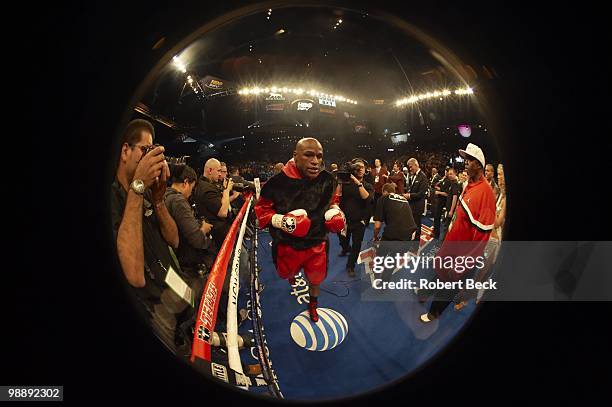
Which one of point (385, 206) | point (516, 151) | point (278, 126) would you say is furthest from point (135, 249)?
point (516, 151)

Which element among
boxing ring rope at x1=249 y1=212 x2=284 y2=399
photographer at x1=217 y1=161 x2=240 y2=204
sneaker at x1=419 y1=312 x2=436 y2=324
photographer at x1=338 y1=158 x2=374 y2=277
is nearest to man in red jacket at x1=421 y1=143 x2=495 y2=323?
sneaker at x1=419 y1=312 x2=436 y2=324

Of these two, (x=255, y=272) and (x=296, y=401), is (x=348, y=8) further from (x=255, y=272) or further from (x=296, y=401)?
(x=296, y=401)

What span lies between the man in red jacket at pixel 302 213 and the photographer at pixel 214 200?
0.27 feet

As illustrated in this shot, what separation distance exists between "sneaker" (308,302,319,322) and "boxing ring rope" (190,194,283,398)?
133mm

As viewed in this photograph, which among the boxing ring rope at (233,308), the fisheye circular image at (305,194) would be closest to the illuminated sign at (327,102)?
the fisheye circular image at (305,194)

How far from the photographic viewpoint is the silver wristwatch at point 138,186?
730 millimetres

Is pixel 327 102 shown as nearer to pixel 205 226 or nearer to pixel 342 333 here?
pixel 205 226

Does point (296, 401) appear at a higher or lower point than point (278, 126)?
lower

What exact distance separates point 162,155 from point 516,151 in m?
1.20

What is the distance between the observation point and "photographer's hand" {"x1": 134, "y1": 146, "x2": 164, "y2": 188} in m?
0.71

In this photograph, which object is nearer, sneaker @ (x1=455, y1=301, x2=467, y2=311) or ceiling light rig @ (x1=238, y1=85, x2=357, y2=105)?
ceiling light rig @ (x1=238, y1=85, x2=357, y2=105)

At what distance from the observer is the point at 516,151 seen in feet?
3.84

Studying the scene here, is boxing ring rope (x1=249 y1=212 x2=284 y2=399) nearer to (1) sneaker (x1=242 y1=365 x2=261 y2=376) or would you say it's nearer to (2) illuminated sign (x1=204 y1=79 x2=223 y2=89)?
(1) sneaker (x1=242 y1=365 x2=261 y2=376)

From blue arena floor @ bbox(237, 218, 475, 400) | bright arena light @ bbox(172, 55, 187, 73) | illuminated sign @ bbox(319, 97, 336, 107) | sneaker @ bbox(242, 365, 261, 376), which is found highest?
bright arena light @ bbox(172, 55, 187, 73)
